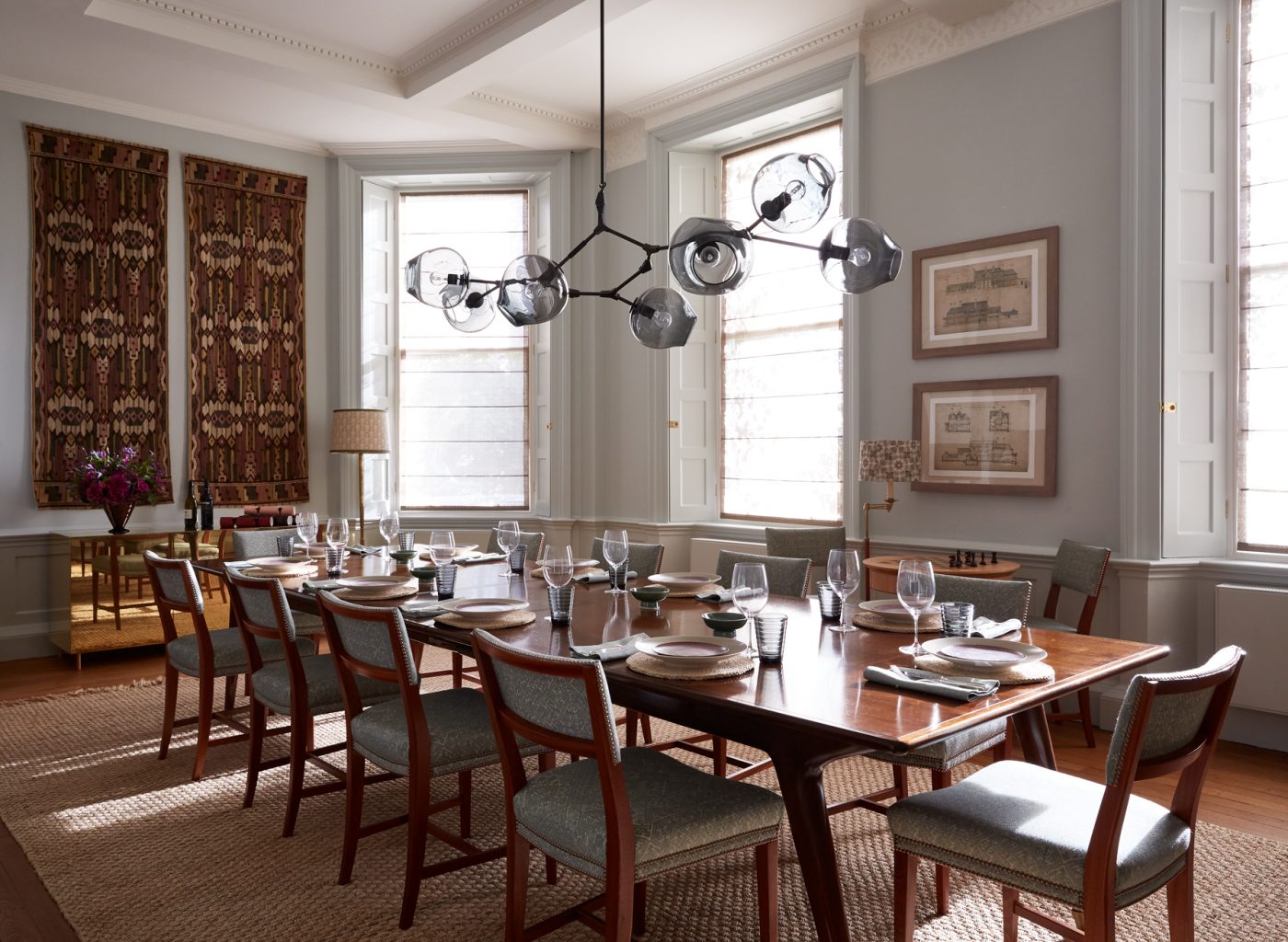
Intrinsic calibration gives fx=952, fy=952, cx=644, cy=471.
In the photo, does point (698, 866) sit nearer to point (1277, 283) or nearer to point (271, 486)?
point (1277, 283)

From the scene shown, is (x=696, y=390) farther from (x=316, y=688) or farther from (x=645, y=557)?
(x=316, y=688)

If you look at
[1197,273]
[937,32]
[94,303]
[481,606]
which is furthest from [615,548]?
[94,303]

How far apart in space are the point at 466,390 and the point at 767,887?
5276 millimetres

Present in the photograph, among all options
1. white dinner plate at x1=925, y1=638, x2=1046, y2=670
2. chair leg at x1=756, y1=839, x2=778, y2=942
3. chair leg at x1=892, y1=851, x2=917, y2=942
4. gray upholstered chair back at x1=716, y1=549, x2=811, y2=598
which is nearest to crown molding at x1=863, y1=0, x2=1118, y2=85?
gray upholstered chair back at x1=716, y1=549, x2=811, y2=598

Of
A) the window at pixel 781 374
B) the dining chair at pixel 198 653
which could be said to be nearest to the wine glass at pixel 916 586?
the dining chair at pixel 198 653

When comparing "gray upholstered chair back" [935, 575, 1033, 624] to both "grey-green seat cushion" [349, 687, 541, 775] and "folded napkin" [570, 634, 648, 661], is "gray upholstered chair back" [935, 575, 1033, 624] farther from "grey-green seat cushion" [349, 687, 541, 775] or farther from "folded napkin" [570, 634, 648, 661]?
"grey-green seat cushion" [349, 687, 541, 775]

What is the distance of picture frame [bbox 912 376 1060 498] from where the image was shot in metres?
4.43

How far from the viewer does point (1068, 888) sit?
1803 millimetres

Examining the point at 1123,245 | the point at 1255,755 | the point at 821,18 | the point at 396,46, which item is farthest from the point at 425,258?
the point at 1255,755

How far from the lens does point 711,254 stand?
9.55ft

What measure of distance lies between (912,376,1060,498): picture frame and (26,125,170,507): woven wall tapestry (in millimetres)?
4719

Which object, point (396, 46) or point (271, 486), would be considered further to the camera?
point (271, 486)

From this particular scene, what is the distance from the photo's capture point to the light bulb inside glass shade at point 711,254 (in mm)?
2896

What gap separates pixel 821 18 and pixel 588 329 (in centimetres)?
252
